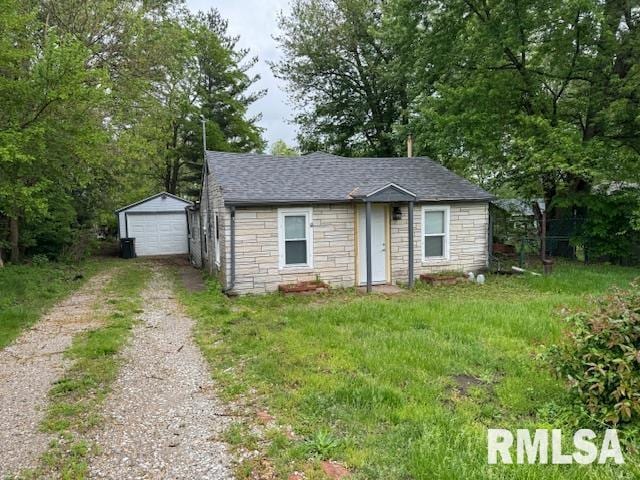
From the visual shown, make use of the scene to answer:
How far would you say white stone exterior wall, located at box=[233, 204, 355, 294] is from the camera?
9719 mm

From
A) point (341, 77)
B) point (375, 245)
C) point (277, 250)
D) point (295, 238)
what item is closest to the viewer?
point (277, 250)

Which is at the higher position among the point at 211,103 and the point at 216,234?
the point at 211,103

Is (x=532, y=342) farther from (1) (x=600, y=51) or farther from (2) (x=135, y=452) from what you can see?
(1) (x=600, y=51)

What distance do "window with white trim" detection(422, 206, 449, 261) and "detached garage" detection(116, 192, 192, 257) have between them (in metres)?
13.2

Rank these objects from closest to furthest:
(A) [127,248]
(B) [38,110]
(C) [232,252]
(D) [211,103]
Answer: (B) [38,110], (C) [232,252], (A) [127,248], (D) [211,103]

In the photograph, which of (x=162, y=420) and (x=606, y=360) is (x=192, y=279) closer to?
(x=162, y=420)

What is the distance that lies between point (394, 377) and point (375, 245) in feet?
21.4

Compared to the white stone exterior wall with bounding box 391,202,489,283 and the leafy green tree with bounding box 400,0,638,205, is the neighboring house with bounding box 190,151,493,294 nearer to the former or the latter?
the white stone exterior wall with bounding box 391,202,489,283

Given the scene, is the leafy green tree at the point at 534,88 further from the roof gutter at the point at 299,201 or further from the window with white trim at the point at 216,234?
the window with white trim at the point at 216,234

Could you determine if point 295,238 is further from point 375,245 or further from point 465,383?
point 465,383

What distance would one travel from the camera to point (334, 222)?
10492mm

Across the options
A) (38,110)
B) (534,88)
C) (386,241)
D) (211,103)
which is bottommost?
(386,241)

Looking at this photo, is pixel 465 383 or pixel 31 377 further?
pixel 31 377

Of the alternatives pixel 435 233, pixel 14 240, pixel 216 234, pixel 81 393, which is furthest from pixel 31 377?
pixel 14 240
